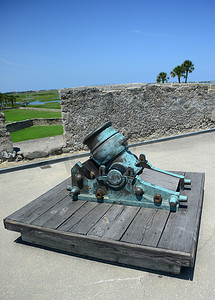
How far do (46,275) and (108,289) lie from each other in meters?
0.59

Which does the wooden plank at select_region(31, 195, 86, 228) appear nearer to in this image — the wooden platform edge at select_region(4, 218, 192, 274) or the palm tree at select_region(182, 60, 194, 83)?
the wooden platform edge at select_region(4, 218, 192, 274)

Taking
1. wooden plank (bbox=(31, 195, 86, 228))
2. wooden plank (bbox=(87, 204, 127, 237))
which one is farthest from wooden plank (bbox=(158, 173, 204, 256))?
wooden plank (bbox=(31, 195, 86, 228))

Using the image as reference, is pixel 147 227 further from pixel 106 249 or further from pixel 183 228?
pixel 106 249

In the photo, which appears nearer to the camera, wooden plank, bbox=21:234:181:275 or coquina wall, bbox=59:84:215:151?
wooden plank, bbox=21:234:181:275

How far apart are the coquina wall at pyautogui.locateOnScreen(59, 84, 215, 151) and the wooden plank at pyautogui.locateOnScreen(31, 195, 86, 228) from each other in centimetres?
332

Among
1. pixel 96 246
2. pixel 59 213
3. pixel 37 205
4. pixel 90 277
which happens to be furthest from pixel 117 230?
pixel 37 205

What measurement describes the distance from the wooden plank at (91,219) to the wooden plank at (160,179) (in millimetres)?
530

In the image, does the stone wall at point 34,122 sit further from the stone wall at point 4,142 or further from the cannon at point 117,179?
the cannon at point 117,179

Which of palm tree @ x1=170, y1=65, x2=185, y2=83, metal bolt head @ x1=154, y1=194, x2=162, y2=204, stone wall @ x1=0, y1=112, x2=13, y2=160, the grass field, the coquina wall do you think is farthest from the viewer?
palm tree @ x1=170, y1=65, x2=185, y2=83

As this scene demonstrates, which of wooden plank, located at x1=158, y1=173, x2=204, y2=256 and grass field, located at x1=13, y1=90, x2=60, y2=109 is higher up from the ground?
wooden plank, located at x1=158, y1=173, x2=204, y2=256

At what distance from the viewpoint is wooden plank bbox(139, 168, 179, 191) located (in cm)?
279

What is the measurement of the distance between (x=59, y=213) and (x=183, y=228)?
1.32 meters

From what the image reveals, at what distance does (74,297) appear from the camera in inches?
79.4

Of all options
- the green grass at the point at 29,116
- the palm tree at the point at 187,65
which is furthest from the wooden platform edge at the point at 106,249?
the palm tree at the point at 187,65
